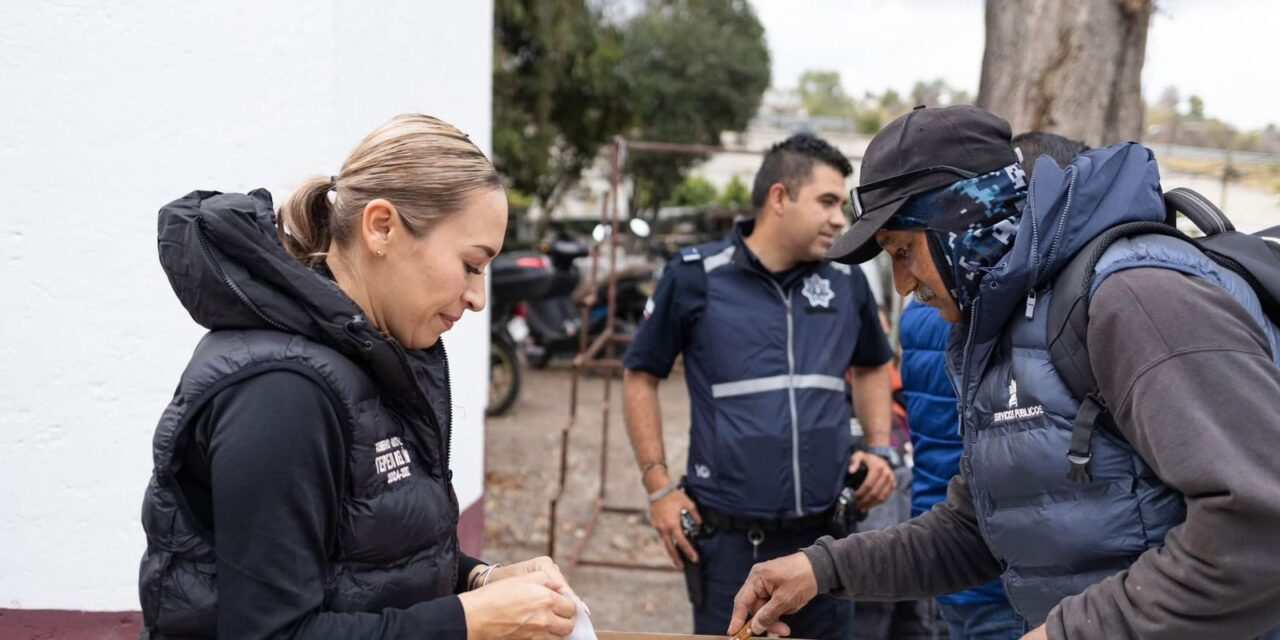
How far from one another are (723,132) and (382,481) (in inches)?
779

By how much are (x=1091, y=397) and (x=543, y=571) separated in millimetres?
871

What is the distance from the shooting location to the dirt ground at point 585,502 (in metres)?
5.21

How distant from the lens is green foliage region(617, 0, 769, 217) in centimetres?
1883

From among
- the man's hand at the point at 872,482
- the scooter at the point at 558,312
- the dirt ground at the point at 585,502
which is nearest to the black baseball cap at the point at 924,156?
the man's hand at the point at 872,482

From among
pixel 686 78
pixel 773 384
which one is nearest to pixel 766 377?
pixel 773 384

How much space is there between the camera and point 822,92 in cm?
6744

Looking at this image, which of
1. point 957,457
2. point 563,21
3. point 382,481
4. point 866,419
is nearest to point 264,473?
point 382,481

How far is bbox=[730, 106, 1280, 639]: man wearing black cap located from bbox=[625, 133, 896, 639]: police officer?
3.27 feet

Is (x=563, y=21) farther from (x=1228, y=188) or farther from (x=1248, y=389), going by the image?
(x=1248, y=389)

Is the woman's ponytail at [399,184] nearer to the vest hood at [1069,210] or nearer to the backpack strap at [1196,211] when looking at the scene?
the vest hood at [1069,210]

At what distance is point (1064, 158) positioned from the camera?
2.43 meters

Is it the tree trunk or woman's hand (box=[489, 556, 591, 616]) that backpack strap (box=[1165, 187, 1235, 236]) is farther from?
the tree trunk

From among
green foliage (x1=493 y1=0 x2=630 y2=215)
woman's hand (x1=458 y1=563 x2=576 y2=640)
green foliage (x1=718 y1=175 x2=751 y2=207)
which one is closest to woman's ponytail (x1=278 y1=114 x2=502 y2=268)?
woman's hand (x1=458 y1=563 x2=576 y2=640)

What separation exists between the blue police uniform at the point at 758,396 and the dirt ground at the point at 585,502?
1.78 m
